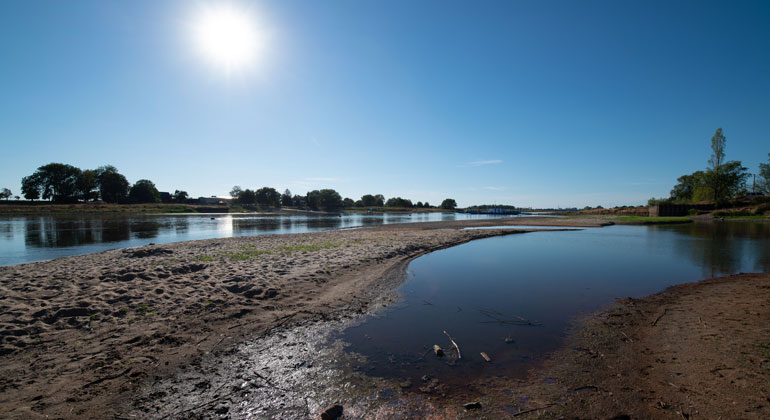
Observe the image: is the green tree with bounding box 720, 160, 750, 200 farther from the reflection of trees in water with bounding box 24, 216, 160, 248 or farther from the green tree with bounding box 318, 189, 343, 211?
the green tree with bounding box 318, 189, 343, 211

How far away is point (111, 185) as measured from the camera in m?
107

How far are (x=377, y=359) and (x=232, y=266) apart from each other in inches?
341

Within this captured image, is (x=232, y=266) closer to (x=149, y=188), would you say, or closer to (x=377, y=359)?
(x=377, y=359)

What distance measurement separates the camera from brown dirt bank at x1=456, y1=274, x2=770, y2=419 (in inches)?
154

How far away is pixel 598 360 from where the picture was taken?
537 centimetres

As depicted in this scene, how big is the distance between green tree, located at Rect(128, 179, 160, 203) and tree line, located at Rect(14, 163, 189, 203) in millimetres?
2695

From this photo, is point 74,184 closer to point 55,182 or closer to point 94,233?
point 55,182

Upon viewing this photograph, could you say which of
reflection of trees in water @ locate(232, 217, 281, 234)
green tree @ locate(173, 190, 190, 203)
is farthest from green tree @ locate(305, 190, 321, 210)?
reflection of trees in water @ locate(232, 217, 281, 234)

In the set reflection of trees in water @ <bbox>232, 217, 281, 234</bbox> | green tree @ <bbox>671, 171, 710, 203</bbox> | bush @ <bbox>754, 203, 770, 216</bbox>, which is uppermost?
green tree @ <bbox>671, 171, 710, 203</bbox>

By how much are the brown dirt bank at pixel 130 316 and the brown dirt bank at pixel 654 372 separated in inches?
201

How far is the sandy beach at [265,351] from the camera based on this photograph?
13.3ft

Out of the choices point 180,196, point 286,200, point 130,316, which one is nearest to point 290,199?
point 286,200

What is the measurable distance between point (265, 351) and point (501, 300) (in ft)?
23.3

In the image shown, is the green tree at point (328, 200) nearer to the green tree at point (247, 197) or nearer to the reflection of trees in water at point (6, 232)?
the green tree at point (247, 197)
